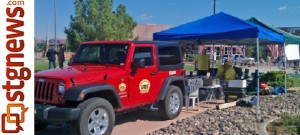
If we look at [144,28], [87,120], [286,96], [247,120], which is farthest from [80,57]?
[144,28]

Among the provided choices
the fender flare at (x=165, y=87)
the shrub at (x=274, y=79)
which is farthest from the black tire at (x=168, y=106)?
the shrub at (x=274, y=79)

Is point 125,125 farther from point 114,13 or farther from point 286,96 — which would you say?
point 114,13

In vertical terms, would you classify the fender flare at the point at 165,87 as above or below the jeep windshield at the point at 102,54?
below

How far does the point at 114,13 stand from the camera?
96.5 feet

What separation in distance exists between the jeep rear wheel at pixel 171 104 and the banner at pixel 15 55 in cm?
413

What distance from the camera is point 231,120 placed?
749 cm

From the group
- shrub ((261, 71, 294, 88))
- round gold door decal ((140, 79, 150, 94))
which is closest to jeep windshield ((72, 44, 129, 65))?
round gold door decal ((140, 79, 150, 94))

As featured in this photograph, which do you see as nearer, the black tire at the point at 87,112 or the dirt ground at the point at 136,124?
the black tire at the point at 87,112

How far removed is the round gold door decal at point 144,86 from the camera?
7491mm

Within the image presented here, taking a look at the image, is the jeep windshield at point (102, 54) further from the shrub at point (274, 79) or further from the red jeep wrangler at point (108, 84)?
the shrub at point (274, 79)

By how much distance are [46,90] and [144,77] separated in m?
2.11

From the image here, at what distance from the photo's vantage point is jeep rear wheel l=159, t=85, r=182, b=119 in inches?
322

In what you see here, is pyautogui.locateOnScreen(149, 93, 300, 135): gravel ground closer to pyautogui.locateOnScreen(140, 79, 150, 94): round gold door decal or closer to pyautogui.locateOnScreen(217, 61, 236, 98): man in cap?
pyautogui.locateOnScreen(140, 79, 150, 94): round gold door decal

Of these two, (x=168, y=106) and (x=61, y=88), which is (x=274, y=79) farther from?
(x=61, y=88)
